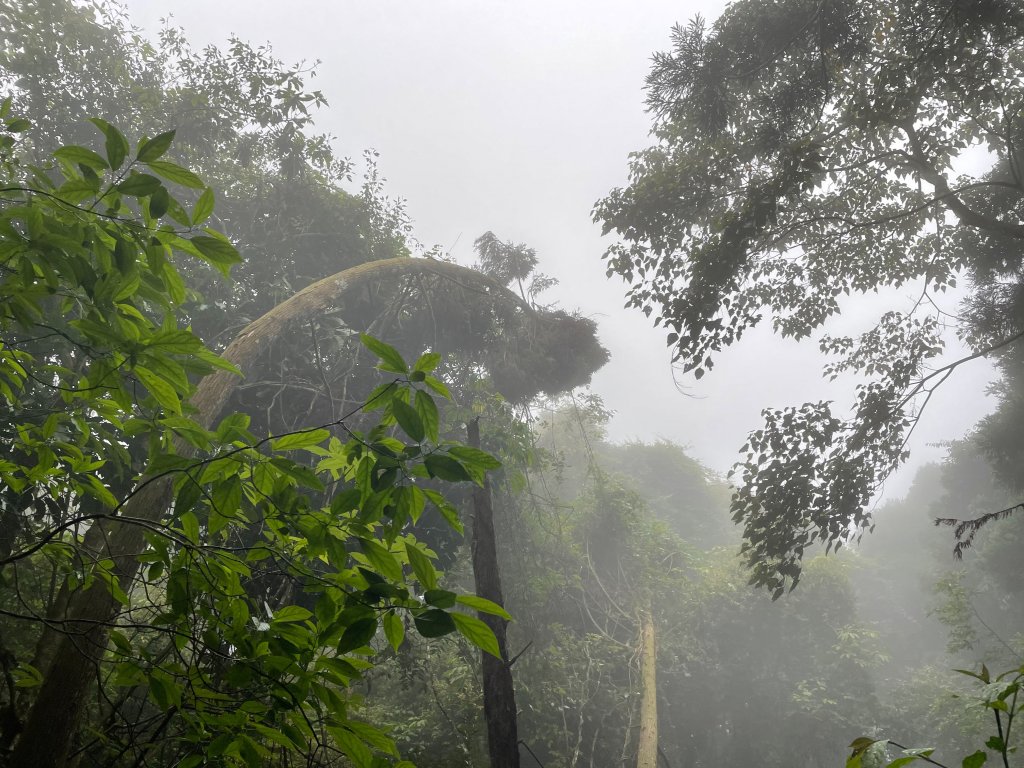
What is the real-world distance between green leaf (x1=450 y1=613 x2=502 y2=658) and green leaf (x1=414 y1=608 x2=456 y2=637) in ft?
0.08

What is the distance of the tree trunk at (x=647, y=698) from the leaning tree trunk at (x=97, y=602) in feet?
25.4

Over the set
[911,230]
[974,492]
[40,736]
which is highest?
[974,492]

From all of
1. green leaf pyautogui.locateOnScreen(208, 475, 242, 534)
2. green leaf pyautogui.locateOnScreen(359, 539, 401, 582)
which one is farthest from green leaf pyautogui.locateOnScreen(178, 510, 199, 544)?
green leaf pyautogui.locateOnScreen(359, 539, 401, 582)

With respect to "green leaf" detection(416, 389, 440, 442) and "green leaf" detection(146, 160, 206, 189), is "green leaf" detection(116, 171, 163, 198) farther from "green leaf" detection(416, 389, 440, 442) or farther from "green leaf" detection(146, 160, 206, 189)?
"green leaf" detection(416, 389, 440, 442)

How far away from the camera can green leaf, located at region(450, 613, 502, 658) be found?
0.92 meters

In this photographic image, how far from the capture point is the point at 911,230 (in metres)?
6.77

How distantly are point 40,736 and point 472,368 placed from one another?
705cm

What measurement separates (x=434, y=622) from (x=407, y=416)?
1.16ft

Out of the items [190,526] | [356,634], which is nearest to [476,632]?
[356,634]

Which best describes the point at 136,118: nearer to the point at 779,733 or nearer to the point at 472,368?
the point at 472,368

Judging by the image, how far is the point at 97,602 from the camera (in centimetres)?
301

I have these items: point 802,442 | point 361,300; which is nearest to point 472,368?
point 361,300

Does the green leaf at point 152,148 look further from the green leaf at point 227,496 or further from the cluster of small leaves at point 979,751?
the cluster of small leaves at point 979,751

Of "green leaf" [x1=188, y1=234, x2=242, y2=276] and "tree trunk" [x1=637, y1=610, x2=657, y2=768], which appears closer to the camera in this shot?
"green leaf" [x1=188, y1=234, x2=242, y2=276]
